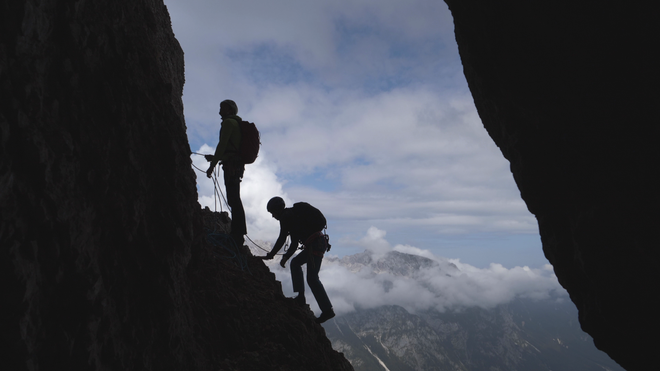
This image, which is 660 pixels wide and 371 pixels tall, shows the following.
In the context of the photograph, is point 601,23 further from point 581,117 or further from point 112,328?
→ point 112,328

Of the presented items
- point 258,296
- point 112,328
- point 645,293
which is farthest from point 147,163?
point 645,293

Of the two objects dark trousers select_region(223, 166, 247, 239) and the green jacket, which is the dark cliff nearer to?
the green jacket

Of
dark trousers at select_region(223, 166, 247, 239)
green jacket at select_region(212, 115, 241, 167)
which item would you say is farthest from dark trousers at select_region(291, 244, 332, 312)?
green jacket at select_region(212, 115, 241, 167)

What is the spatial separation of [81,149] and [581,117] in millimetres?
8759

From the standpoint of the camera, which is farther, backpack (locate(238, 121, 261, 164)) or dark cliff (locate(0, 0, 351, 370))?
backpack (locate(238, 121, 261, 164))

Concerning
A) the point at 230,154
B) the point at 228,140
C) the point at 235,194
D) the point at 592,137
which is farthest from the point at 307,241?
the point at 592,137

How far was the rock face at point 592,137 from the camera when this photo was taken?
5965 millimetres

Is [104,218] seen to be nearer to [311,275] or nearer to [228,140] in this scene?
[228,140]

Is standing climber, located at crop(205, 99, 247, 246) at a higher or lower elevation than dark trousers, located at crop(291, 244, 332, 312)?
higher

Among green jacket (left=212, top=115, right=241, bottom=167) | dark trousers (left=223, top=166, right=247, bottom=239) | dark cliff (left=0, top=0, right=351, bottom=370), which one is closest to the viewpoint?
dark cliff (left=0, top=0, right=351, bottom=370)

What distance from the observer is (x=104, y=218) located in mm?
4598

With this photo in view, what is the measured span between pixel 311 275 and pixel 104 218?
5277 mm

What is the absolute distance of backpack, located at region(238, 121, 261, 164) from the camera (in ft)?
28.7

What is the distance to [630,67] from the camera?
6004 millimetres
